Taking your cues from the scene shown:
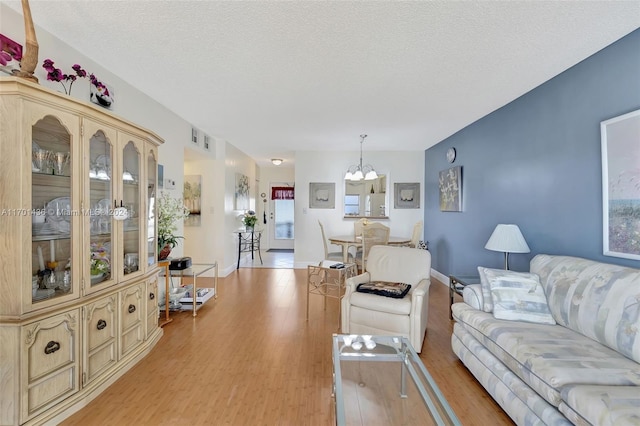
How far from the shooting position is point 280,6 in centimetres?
171

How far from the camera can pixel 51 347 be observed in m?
1.66

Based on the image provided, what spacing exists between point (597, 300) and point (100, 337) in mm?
3243

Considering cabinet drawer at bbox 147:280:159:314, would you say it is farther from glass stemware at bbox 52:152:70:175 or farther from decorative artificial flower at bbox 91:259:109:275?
glass stemware at bbox 52:152:70:175

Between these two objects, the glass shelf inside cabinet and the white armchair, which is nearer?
the glass shelf inside cabinet

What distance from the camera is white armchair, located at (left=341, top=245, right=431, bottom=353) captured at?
2.49 metres

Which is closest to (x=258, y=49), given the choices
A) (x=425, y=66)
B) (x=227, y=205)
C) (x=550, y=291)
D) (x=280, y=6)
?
(x=280, y=6)

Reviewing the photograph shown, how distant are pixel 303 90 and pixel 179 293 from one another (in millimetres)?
2843

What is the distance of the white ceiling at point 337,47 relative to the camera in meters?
1.75

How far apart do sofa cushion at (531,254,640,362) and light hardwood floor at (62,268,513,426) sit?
760 mm

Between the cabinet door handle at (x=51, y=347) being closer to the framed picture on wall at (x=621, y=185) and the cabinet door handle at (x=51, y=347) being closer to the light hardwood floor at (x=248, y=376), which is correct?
the light hardwood floor at (x=248, y=376)

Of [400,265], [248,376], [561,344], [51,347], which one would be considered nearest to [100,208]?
[51,347]

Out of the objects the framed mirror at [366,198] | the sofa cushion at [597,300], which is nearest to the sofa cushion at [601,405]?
the sofa cushion at [597,300]

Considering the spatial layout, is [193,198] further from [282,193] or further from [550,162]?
[550,162]

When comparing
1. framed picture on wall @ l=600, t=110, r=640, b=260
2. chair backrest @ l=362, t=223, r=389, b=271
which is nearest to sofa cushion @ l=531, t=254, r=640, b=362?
framed picture on wall @ l=600, t=110, r=640, b=260
